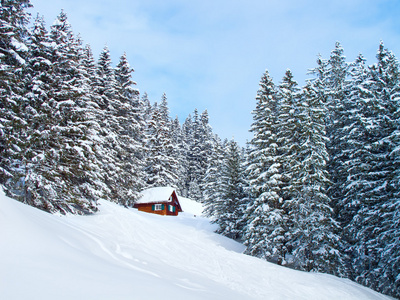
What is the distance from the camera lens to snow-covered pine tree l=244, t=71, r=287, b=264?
68.3 feet

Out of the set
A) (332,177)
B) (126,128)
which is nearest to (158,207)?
(126,128)

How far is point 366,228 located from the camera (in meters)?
19.2

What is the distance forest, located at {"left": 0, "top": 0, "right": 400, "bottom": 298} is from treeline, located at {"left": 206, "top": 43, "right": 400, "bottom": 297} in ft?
0.30

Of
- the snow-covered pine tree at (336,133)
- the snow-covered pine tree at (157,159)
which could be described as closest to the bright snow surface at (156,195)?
the snow-covered pine tree at (157,159)

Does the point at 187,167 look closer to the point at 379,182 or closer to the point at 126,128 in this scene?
the point at 126,128

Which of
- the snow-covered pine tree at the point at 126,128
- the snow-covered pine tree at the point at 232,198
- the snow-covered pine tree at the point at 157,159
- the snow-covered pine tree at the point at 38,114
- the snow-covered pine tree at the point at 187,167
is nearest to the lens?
the snow-covered pine tree at the point at 38,114

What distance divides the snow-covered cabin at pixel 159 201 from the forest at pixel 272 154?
1081cm

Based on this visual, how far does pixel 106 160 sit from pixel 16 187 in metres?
11.1

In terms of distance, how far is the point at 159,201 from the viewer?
40.0 meters

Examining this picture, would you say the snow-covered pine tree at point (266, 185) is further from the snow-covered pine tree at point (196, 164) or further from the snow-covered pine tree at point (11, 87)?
the snow-covered pine tree at point (196, 164)

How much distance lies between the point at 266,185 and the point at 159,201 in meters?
21.6

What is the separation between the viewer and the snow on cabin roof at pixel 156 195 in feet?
132

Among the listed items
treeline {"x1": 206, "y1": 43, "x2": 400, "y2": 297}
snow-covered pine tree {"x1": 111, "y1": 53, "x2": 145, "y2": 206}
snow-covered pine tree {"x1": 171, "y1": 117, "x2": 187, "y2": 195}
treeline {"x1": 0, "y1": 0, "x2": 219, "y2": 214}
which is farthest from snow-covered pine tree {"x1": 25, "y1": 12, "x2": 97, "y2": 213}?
snow-covered pine tree {"x1": 171, "y1": 117, "x2": 187, "y2": 195}

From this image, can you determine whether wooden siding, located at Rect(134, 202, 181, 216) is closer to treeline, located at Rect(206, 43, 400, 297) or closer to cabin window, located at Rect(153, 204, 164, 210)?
cabin window, located at Rect(153, 204, 164, 210)
